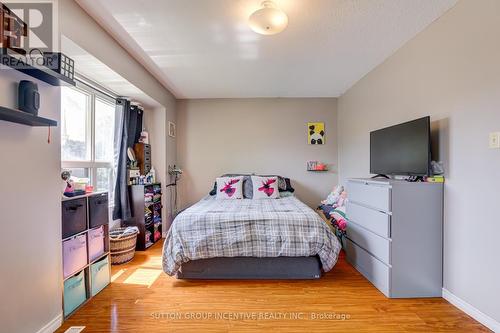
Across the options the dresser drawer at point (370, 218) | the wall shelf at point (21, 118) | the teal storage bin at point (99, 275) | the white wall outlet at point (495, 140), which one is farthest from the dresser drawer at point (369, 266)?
the wall shelf at point (21, 118)

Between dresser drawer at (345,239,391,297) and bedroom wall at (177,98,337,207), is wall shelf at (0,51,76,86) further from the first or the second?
dresser drawer at (345,239,391,297)

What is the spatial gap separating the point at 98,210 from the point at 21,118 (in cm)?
101

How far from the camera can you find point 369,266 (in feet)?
6.98

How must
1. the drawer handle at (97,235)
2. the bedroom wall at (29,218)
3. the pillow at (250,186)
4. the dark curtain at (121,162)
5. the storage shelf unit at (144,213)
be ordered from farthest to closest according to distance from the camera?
the pillow at (250,186) < the storage shelf unit at (144,213) < the dark curtain at (121,162) < the drawer handle at (97,235) < the bedroom wall at (29,218)

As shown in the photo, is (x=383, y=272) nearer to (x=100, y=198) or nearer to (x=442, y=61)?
(x=442, y=61)

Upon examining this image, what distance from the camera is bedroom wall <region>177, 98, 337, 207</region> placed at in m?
4.01

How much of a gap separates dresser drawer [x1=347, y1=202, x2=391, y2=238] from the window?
2.98 m

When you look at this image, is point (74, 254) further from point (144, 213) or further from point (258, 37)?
point (258, 37)

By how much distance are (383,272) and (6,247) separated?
262cm

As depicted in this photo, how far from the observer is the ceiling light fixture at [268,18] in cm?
165

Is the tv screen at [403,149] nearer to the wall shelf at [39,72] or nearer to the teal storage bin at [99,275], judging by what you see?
the wall shelf at [39,72]

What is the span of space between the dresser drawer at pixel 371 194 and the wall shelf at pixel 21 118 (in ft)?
8.09

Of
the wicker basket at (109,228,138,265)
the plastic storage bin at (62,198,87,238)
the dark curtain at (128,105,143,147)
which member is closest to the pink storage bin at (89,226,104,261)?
the plastic storage bin at (62,198,87,238)

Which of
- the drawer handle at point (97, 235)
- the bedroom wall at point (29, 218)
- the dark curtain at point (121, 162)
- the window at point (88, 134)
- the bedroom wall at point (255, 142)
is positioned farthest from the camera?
the bedroom wall at point (255, 142)
